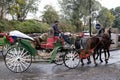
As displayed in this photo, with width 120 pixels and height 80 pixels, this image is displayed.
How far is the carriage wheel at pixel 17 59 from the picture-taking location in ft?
36.8

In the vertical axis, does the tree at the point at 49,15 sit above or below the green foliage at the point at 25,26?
above

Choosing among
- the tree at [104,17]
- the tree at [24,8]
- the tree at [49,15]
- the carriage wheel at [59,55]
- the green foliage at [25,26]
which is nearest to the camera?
the carriage wheel at [59,55]

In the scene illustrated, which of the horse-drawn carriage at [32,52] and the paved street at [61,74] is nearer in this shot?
the paved street at [61,74]

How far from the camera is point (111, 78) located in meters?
9.99

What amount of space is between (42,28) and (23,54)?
28934 millimetres

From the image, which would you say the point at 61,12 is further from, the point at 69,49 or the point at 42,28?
the point at 69,49

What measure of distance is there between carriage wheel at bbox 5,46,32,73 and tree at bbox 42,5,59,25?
40544 millimetres

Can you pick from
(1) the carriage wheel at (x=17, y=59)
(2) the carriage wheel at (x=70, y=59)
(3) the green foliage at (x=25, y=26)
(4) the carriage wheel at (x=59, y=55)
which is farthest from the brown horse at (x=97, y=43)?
(3) the green foliage at (x=25, y=26)

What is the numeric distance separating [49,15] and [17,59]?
41477mm

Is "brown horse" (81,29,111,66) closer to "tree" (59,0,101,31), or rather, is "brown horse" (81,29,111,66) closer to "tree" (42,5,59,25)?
"tree" (59,0,101,31)

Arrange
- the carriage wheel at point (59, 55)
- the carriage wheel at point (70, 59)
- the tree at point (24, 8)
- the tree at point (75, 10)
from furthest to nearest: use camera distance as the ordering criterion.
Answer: the tree at point (75, 10)
the tree at point (24, 8)
the carriage wheel at point (59, 55)
the carriage wheel at point (70, 59)

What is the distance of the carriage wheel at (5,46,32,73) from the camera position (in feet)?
36.8

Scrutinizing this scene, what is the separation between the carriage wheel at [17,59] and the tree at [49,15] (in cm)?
4054

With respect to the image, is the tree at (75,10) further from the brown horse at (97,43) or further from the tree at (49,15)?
the brown horse at (97,43)
